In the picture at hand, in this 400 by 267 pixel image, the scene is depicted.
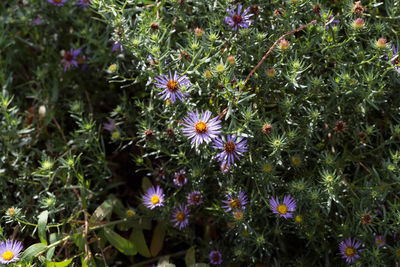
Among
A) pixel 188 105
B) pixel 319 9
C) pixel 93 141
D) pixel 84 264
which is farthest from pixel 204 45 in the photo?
pixel 84 264

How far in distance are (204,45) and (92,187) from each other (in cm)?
104

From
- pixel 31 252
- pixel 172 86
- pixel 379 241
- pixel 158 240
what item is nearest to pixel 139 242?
pixel 158 240

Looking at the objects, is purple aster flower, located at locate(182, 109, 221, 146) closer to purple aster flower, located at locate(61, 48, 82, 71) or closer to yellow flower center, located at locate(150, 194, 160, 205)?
yellow flower center, located at locate(150, 194, 160, 205)

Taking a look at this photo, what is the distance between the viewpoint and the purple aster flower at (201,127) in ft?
5.50

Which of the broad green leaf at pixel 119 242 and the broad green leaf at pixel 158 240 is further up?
the broad green leaf at pixel 158 240

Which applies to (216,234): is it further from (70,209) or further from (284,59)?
(284,59)

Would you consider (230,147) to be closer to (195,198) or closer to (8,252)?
(195,198)

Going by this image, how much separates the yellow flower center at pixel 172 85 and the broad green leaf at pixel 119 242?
0.72 m

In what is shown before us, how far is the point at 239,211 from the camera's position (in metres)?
1.80

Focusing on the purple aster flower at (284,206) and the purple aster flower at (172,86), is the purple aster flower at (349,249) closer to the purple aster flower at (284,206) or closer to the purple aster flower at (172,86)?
the purple aster flower at (284,206)

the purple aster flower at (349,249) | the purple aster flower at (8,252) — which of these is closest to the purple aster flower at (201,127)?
the purple aster flower at (349,249)

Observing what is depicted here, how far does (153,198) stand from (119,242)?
242mm

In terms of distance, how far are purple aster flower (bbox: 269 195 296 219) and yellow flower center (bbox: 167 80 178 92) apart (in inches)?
22.6

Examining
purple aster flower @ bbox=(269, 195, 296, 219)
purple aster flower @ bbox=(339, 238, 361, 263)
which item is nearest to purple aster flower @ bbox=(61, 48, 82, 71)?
purple aster flower @ bbox=(269, 195, 296, 219)
